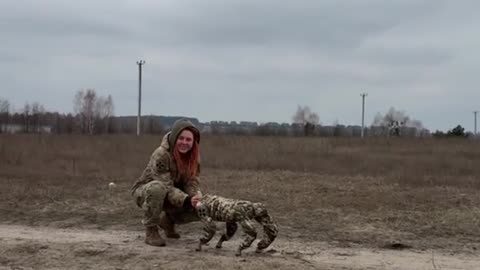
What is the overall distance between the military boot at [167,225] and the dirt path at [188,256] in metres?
0.13

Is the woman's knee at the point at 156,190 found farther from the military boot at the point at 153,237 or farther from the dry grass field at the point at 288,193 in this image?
the dry grass field at the point at 288,193

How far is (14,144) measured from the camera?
25.7 meters

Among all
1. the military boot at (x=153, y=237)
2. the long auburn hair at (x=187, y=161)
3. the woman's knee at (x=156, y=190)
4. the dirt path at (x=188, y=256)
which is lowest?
the dirt path at (x=188, y=256)

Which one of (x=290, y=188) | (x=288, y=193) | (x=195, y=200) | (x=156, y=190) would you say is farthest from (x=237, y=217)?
(x=290, y=188)

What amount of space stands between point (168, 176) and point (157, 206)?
0.35 metres

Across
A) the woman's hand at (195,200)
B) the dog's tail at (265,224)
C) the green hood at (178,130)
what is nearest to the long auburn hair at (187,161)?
the green hood at (178,130)

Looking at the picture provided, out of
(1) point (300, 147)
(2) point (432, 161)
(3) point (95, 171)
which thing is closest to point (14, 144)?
(3) point (95, 171)

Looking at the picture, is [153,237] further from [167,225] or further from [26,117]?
[26,117]

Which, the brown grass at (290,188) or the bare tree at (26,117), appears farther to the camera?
the bare tree at (26,117)

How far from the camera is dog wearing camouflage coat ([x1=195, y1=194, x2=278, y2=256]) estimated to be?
6.51 metres

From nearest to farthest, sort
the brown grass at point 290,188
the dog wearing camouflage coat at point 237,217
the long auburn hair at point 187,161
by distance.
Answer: the dog wearing camouflage coat at point 237,217 < the long auburn hair at point 187,161 < the brown grass at point 290,188

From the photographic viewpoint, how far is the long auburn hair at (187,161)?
23.7 ft

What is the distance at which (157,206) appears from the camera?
7035mm

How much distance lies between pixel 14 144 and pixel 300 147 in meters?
11.7
